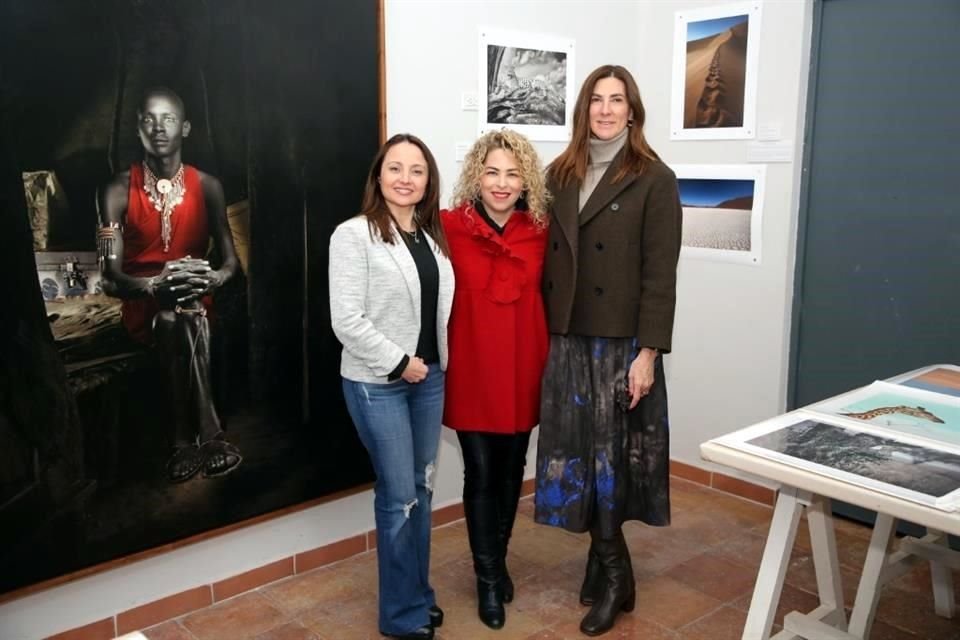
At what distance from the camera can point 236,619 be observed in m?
2.56

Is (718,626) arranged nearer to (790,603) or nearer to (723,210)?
(790,603)

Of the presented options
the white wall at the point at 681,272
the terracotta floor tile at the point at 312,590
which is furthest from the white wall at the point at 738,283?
the terracotta floor tile at the point at 312,590

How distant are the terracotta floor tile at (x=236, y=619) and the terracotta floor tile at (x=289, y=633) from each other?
1.0 inches

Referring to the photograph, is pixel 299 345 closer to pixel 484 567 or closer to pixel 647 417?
pixel 484 567

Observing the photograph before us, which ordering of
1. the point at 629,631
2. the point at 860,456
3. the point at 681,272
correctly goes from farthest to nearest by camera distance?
1. the point at 681,272
2. the point at 629,631
3. the point at 860,456

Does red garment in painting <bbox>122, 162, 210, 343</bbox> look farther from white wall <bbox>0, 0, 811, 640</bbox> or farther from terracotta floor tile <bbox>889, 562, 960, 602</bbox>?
terracotta floor tile <bbox>889, 562, 960, 602</bbox>

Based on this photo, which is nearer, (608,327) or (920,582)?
(608,327)

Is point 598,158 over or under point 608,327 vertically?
over

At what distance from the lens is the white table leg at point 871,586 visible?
230 centimetres

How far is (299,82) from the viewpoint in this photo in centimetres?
251

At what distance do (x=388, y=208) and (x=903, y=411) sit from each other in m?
1.35

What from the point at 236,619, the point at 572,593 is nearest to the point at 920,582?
the point at 572,593

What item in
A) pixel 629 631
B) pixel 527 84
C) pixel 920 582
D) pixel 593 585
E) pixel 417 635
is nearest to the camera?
pixel 417 635

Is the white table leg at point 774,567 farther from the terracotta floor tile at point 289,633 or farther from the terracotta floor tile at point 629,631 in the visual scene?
the terracotta floor tile at point 289,633
